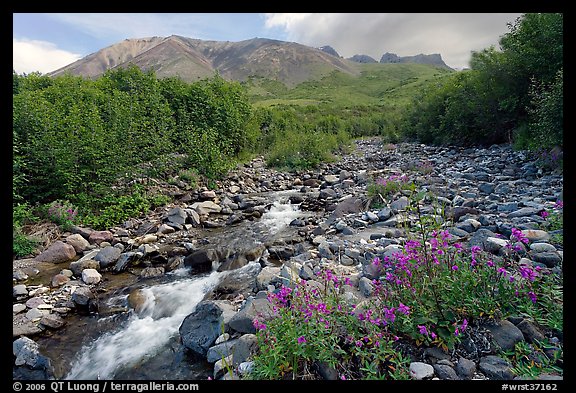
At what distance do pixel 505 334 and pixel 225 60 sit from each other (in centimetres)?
19294

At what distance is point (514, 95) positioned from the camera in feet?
39.2

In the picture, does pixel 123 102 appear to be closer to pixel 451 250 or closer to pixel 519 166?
pixel 451 250

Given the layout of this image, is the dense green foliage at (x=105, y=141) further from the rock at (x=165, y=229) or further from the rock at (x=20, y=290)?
the rock at (x=20, y=290)

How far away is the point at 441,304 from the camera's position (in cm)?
270

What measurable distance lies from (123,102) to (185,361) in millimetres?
11571

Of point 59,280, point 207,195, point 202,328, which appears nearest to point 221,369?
point 202,328

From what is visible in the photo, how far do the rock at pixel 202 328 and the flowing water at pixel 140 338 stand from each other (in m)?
0.17

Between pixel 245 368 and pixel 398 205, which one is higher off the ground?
pixel 398 205

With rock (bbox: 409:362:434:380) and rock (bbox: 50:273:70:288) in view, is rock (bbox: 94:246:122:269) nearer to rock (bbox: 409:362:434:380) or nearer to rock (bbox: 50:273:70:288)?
rock (bbox: 50:273:70:288)

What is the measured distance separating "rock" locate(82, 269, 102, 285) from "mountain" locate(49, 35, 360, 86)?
120487mm

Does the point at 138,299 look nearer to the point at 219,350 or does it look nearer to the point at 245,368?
the point at 219,350

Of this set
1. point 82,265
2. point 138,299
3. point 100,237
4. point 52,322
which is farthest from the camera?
point 100,237
